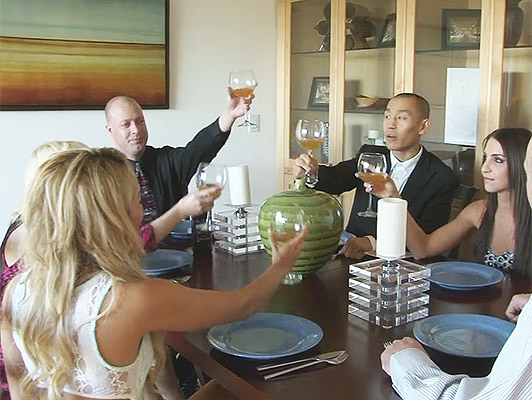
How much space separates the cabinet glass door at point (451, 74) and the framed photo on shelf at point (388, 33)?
18 centimetres

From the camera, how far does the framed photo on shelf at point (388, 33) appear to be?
3.25m

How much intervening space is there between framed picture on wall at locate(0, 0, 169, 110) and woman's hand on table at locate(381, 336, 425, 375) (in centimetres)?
264

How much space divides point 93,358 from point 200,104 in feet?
9.08

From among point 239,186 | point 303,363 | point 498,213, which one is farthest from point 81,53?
point 303,363

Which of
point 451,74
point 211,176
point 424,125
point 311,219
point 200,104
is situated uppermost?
point 451,74

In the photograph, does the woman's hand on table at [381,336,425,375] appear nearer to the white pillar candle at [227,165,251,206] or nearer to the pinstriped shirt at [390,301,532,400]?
the pinstriped shirt at [390,301,532,400]

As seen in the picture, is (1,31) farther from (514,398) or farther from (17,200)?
(514,398)

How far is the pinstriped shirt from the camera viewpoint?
94 cm

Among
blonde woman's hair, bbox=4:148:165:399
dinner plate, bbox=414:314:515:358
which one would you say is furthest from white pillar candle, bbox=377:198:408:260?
blonde woman's hair, bbox=4:148:165:399

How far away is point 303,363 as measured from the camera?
1.26 meters

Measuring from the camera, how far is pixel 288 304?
5.26ft

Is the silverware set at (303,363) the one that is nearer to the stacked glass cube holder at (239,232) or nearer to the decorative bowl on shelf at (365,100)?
the stacked glass cube holder at (239,232)

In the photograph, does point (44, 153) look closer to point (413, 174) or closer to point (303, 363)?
point (303, 363)

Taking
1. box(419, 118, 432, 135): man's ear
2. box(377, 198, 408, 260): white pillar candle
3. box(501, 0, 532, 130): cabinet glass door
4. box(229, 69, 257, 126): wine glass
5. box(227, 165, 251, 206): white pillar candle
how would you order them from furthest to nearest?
box(419, 118, 432, 135): man's ear < box(501, 0, 532, 130): cabinet glass door < box(229, 69, 257, 126): wine glass < box(227, 165, 251, 206): white pillar candle < box(377, 198, 408, 260): white pillar candle
